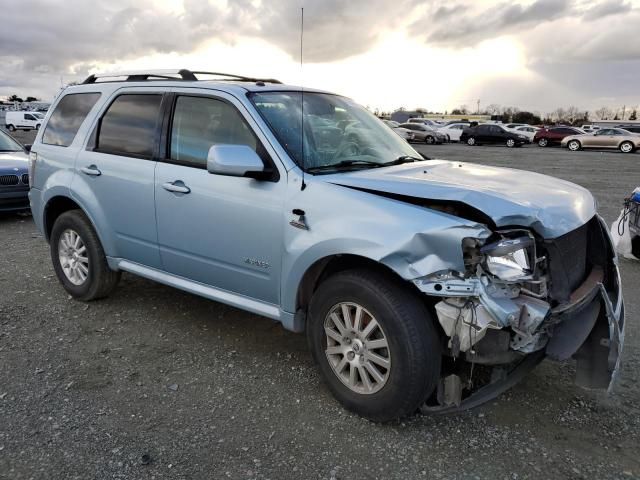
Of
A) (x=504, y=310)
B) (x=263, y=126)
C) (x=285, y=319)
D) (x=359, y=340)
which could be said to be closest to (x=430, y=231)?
(x=504, y=310)

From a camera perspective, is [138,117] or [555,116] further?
[555,116]

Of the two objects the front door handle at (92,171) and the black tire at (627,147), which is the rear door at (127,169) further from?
the black tire at (627,147)

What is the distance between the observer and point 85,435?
3006mm

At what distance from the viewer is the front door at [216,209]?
3.37 meters

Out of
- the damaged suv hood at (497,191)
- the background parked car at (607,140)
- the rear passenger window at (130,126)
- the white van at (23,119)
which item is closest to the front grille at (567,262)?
the damaged suv hood at (497,191)

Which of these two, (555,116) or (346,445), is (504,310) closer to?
(346,445)

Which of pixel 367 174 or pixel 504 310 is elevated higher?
pixel 367 174

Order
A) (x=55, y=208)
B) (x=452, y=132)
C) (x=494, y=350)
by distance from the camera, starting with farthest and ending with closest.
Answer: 1. (x=452, y=132)
2. (x=55, y=208)
3. (x=494, y=350)

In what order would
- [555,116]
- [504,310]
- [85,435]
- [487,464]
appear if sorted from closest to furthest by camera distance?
[504,310] → [487,464] → [85,435] → [555,116]

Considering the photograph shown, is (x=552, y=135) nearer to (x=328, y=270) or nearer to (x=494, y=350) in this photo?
(x=328, y=270)

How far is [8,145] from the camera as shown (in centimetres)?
949

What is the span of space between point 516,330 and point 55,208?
427 cm

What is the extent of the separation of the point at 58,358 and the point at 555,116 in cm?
11564

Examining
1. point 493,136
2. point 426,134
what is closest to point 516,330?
point 426,134
